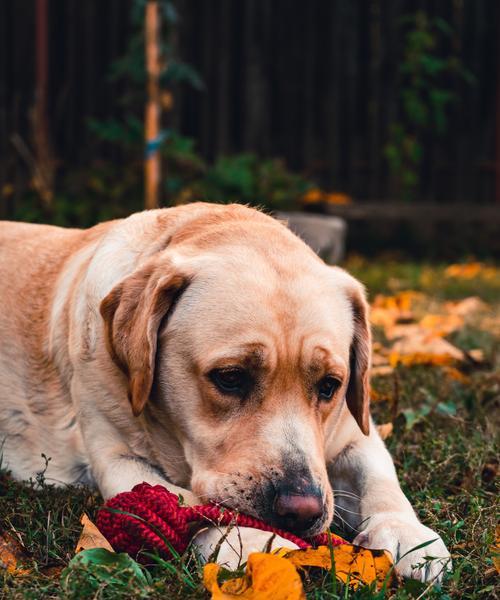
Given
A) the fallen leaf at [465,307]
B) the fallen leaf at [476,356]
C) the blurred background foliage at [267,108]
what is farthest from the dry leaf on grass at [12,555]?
the blurred background foliage at [267,108]

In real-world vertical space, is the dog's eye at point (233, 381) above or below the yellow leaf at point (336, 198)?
above

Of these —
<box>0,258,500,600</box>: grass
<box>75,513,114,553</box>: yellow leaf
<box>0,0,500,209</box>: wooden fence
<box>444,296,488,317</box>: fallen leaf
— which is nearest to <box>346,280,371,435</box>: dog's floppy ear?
<box>0,258,500,600</box>: grass

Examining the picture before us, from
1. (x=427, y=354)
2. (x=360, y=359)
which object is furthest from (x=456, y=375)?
(x=360, y=359)

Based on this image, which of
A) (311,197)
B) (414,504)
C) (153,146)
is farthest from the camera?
(311,197)

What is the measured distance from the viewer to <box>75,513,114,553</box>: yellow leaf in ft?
7.63

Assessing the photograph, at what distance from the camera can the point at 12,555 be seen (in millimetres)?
2359

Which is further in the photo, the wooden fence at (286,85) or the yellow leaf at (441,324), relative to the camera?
the wooden fence at (286,85)

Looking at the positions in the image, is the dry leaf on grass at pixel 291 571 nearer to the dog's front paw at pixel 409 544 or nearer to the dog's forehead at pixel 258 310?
the dog's front paw at pixel 409 544

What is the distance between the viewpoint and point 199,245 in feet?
9.79

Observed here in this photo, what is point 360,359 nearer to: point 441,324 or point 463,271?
point 441,324

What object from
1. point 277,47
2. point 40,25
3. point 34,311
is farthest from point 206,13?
point 34,311

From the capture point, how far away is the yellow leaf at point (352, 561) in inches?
87.1

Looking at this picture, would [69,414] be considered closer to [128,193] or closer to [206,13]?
[128,193]

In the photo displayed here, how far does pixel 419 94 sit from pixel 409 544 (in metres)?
9.11
